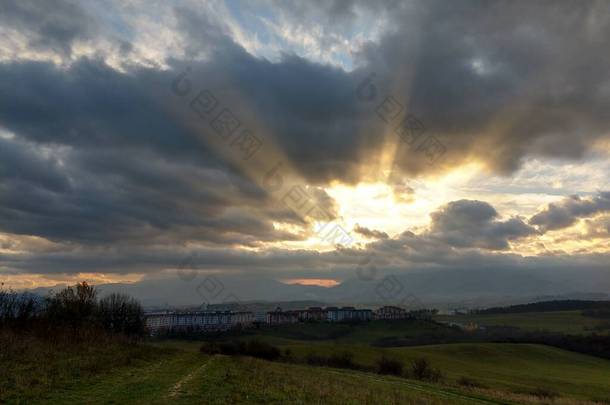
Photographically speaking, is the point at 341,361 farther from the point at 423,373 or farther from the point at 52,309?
the point at 52,309

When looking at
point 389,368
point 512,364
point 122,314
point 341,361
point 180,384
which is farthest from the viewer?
point 512,364

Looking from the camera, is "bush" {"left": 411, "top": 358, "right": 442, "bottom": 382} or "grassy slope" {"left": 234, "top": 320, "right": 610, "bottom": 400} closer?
"bush" {"left": 411, "top": 358, "right": 442, "bottom": 382}

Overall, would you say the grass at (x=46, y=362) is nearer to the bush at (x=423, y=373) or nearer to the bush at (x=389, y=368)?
the bush at (x=423, y=373)

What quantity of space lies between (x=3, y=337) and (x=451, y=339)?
Result: 17566cm

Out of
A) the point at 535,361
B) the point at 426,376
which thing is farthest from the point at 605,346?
the point at 426,376

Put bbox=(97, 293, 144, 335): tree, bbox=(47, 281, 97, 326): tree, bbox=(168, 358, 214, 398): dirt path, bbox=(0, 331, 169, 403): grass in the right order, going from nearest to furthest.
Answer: bbox=(0, 331, 169, 403): grass < bbox=(168, 358, 214, 398): dirt path < bbox=(47, 281, 97, 326): tree < bbox=(97, 293, 144, 335): tree

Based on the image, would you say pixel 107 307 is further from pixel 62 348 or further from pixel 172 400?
pixel 172 400

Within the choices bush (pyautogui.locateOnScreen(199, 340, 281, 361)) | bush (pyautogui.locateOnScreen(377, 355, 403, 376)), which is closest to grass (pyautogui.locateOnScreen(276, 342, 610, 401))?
bush (pyautogui.locateOnScreen(377, 355, 403, 376))

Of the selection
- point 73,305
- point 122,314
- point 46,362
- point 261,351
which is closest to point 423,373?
point 261,351

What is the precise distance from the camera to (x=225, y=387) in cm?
2680

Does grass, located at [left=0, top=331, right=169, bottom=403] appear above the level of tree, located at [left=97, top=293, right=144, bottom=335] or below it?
below

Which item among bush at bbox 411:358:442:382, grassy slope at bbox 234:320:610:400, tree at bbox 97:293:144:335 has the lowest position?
grassy slope at bbox 234:320:610:400

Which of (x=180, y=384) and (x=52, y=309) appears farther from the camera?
(x=52, y=309)

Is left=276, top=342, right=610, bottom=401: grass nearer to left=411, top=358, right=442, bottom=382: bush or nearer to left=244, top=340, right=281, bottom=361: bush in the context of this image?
left=411, top=358, right=442, bottom=382: bush
